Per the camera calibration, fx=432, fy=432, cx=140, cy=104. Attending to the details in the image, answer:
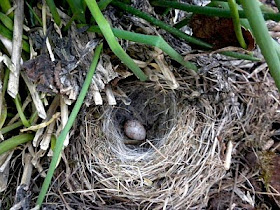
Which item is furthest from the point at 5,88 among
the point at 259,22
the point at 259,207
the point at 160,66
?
the point at 259,207

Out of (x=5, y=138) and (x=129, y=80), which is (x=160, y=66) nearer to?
(x=129, y=80)

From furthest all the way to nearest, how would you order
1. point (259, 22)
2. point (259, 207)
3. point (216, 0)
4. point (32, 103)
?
point (259, 207) → point (32, 103) → point (216, 0) → point (259, 22)

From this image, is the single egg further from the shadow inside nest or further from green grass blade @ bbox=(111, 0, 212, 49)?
green grass blade @ bbox=(111, 0, 212, 49)

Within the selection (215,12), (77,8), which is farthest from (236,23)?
(77,8)

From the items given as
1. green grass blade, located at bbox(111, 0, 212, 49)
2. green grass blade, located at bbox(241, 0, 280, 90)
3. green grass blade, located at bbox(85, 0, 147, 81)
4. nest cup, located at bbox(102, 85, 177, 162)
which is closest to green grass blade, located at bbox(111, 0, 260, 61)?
green grass blade, located at bbox(111, 0, 212, 49)

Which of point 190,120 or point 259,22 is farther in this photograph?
point 190,120

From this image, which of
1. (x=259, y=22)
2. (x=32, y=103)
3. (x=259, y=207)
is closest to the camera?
(x=259, y=22)

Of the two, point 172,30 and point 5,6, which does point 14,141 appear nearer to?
point 5,6
